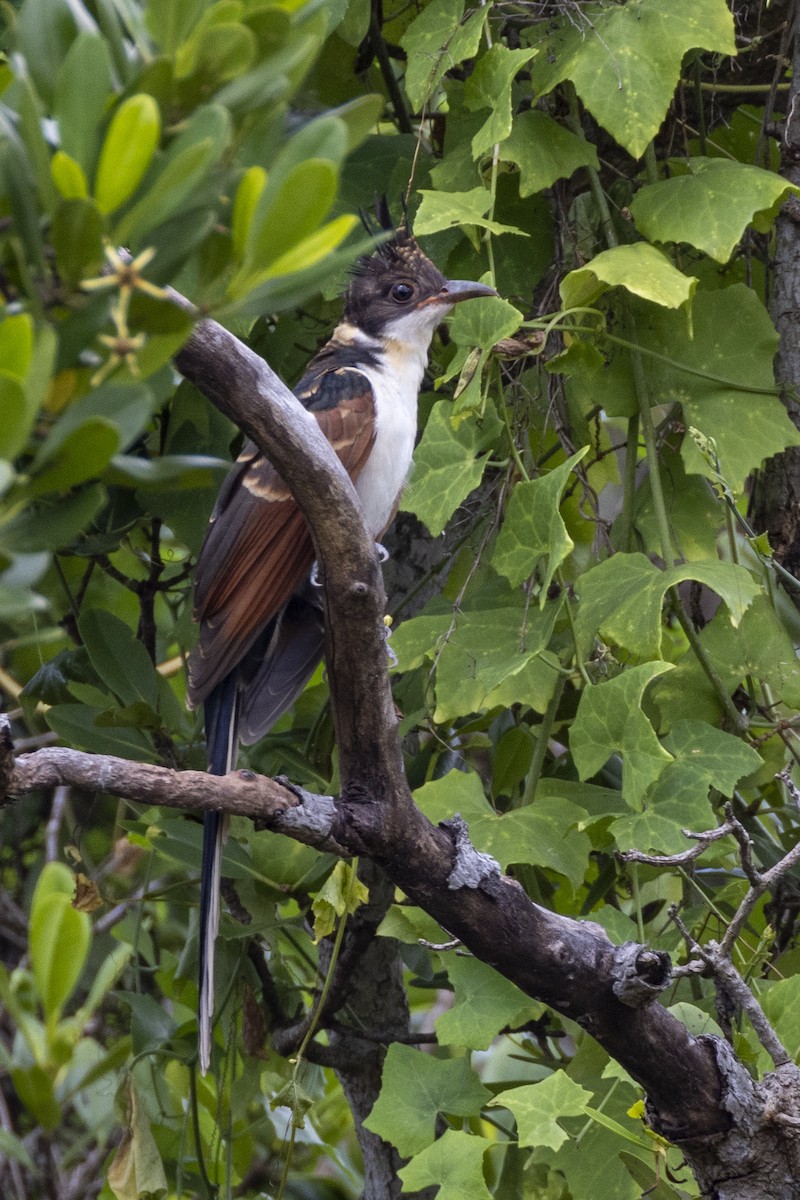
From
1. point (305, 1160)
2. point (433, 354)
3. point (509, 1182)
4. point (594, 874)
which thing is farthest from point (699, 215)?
point (305, 1160)

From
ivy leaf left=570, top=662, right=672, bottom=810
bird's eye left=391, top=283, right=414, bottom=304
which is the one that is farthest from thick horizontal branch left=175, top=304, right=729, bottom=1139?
bird's eye left=391, top=283, right=414, bottom=304

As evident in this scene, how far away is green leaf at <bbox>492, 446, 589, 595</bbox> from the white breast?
1.59 ft

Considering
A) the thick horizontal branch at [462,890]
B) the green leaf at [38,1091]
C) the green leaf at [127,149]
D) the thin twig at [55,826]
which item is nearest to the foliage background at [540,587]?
the thick horizontal branch at [462,890]

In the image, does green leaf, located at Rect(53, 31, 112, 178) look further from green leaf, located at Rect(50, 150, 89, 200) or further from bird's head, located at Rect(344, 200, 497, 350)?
bird's head, located at Rect(344, 200, 497, 350)

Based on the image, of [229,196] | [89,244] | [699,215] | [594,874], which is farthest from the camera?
[594,874]

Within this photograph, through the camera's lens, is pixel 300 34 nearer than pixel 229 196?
Yes

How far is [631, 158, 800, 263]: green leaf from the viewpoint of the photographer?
6.20 feet

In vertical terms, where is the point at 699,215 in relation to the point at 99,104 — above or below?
below

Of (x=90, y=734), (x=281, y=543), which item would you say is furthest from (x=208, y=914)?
(x=281, y=543)

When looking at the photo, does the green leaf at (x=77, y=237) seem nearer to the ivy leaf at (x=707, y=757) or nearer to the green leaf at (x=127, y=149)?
the green leaf at (x=127, y=149)

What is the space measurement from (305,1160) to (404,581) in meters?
1.73

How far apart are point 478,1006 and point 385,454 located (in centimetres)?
103

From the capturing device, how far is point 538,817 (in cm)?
183

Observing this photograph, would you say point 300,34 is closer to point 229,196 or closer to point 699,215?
point 229,196
